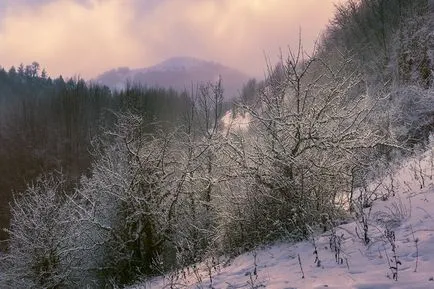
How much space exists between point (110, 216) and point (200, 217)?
3870mm

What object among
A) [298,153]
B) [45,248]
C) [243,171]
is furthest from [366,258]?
[45,248]

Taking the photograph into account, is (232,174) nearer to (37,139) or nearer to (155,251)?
(155,251)

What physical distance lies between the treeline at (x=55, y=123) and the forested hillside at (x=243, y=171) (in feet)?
129

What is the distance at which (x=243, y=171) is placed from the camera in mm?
9742

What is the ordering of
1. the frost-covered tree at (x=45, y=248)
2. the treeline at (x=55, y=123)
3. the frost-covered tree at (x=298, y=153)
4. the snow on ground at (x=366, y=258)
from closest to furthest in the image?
the snow on ground at (x=366, y=258) → the frost-covered tree at (x=298, y=153) → the frost-covered tree at (x=45, y=248) → the treeline at (x=55, y=123)

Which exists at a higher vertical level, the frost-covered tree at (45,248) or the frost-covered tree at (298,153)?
the frost-covered tree at (298,153)

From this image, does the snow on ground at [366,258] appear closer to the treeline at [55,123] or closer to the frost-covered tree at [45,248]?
the frost-covered tree at [45,248]

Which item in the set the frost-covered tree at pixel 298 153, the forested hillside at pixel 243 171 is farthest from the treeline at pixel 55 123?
the frost-covered tree at pixel 298 153

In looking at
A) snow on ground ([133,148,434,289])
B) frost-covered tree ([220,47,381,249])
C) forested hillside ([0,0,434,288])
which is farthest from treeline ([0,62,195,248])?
snow on ground ([133,148,434,289])

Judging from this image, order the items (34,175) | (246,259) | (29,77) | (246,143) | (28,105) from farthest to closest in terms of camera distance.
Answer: (29,77), (28,105), (34,175), (246,143), (246,259)

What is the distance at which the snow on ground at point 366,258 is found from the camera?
176 inches

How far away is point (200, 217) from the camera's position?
16188 mm

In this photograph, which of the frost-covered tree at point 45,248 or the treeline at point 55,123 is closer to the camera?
the frost-covered tree at point 45,248

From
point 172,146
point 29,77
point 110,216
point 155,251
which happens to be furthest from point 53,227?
point 29,77
